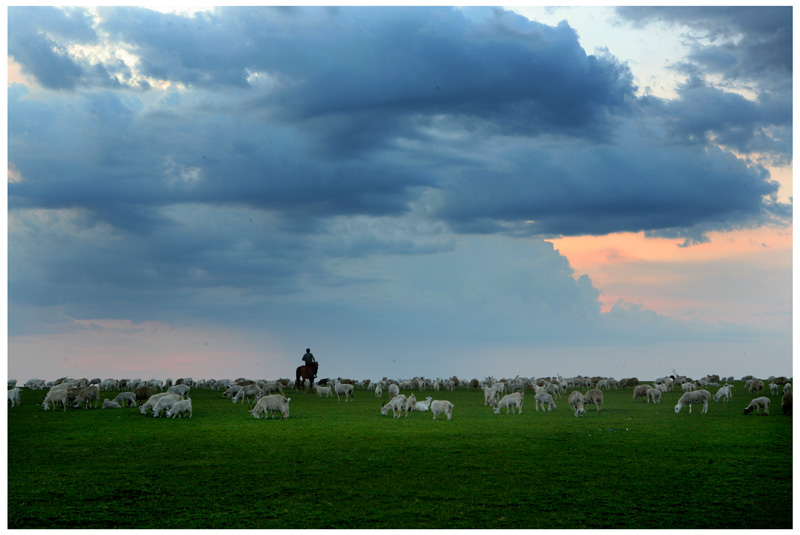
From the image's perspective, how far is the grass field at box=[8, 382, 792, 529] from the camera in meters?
11.9

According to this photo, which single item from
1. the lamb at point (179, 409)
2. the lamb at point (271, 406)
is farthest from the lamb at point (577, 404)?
the lamb at point (179, 409)

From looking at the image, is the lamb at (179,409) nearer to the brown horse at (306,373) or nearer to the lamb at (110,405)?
the lamb at (110,405)

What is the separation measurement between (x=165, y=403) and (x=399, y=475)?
17.9 m

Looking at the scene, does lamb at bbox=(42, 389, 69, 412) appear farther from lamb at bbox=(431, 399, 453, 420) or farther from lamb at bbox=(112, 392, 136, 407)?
lamb at bbox=(431, 399, 453, 420)

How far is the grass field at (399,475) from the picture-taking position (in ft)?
39.2

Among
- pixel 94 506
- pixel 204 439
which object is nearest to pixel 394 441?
pixel 204 439

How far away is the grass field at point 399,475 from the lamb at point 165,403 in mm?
3125

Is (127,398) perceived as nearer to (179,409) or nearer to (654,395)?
(179,409)

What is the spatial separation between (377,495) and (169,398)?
19.6 m

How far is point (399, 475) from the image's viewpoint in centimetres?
1535

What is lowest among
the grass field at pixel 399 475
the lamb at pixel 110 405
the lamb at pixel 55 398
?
the grass field at pixel 399 475

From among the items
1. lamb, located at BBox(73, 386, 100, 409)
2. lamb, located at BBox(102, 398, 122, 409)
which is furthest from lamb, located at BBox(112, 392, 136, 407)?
lamb, located at BBox(102, 398, 122, 409)

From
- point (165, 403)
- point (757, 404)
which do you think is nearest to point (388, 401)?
point (165, 403)

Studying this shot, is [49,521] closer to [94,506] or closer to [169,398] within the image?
[94,506]
